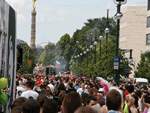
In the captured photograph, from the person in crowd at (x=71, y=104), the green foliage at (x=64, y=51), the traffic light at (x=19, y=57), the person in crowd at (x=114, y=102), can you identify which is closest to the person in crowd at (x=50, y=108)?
the person in crowd at (x=71, y=104)

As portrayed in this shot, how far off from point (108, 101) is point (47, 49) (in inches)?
4950

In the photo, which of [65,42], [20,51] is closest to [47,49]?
[65,42]

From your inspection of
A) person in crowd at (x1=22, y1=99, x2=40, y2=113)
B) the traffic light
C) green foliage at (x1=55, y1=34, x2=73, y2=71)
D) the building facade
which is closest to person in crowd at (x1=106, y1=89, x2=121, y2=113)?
person in crowd at (x1=22, y1=99, x2=40, y2=113)

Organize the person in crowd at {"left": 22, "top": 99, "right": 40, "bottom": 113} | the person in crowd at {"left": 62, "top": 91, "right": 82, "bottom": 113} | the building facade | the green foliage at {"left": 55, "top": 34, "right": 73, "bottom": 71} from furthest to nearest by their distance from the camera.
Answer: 1. the green foliage at {"left": 55, "top": 34, "right": 73, "bottom": 71}
2. the building facade
3. the person in crowd at {"left": 62, "top": 91, "right": 82, "bottom": 113}
4. the person in crowd at {"left": 22, "top": 99, "right": 40, "bottom": 113}

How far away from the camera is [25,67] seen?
88.9 meters

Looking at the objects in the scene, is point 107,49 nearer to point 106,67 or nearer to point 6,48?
point 106,67

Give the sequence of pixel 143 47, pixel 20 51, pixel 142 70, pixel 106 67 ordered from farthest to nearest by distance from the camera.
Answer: pixel 143 47, pixel 142 70, pixel 106 67, pixel 20 51

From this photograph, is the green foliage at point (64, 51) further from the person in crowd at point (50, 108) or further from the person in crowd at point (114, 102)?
the person in crowd at point (50, 108)

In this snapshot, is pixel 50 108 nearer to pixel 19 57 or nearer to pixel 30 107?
pixel 30 107

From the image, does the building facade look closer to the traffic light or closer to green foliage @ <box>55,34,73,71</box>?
green foliage @ <box>55,34,73,71</box>

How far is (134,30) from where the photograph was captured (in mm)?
82250

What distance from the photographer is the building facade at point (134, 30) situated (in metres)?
81.8

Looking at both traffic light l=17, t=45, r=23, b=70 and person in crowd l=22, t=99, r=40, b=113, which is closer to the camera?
person in crowd l=22, t=99, r=40, b=113

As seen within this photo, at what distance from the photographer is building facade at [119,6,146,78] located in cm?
8181
